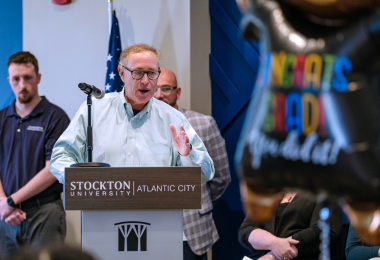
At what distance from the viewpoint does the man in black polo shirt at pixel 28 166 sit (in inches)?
121

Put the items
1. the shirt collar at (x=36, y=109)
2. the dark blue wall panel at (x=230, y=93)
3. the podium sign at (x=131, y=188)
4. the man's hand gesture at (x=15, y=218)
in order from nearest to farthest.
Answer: the podium sign at (x=131, y=188) < the man's hand gesture at (x=15, y=218) < the shirt collar at (x=36, y=109) < the dark blue wall panel at (x=230, y=93)

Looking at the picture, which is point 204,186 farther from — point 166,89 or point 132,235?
point 132,235

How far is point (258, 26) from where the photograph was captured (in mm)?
919

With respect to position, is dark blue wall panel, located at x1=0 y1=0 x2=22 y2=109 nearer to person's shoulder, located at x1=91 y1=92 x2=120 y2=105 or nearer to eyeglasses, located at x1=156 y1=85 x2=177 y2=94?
eyeglasses, located at x1=156 y1=85 x2=177 y2=94

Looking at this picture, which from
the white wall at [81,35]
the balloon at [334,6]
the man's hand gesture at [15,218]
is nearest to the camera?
the balloon at [334,6]

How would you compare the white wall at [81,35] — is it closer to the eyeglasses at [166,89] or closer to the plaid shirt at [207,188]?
the eyeglasses at [166,89]

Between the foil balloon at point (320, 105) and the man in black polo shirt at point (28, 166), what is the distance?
8.36ft

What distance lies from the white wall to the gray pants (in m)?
1.14

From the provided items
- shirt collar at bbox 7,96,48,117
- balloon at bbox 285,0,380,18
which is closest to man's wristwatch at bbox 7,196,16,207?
shirt collar at bbox 7,96,48,117

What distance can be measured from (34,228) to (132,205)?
5.53 feet

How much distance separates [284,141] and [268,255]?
174 cm

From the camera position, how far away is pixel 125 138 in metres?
2.18

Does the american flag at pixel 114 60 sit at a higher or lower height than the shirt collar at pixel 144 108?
higher

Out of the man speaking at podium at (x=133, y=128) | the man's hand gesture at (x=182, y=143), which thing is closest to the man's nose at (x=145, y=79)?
the man speaking at podium at (x=133, y=128)
